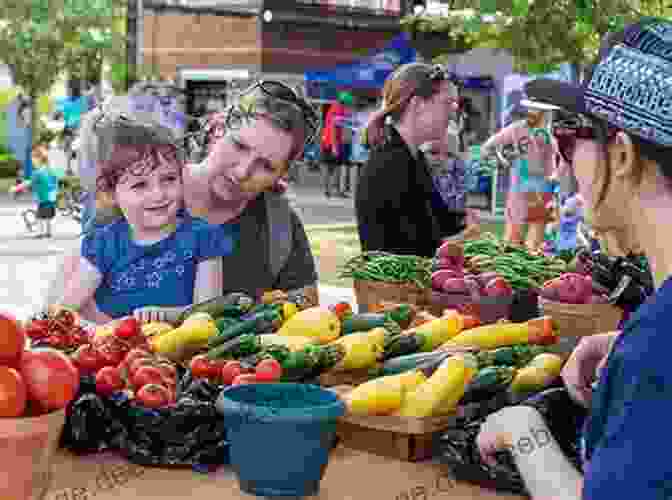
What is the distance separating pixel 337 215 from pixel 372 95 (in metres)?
5.27

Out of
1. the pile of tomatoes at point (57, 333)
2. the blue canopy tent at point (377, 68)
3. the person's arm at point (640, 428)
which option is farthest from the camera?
the blue canopy tent at point (377, 68)

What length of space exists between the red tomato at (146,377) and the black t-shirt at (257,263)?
1359 mm

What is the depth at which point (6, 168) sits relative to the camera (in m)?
26.8

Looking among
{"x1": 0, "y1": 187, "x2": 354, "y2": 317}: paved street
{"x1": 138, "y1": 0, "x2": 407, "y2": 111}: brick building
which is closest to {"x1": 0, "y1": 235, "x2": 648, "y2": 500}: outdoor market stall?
{"x1": 0, "y1": 187, "x2": 354, "y2": 317}: paved street

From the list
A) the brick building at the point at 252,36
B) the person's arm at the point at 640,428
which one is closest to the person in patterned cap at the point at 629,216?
the person's arm at the point at 640,428

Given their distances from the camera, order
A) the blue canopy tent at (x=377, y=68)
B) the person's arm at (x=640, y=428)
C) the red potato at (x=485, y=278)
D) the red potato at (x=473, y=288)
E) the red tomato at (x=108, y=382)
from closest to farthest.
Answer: the person's arm at (x=640, y=428) → the red tomato at (x=108, y=382) → the red potato at (x=473, y=288) → the red potato at (x=485, y=278) → the blue canopy tent at (x=377, y=68)

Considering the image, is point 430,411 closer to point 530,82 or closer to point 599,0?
point 530,82

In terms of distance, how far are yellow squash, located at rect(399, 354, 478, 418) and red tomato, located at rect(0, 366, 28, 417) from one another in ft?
2.94

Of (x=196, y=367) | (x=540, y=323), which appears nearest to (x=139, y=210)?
(x=196, y=367)

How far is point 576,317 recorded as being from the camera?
3947 mm

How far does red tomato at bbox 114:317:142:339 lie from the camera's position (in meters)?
2.88

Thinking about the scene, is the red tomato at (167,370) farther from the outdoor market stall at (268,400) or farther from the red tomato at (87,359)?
the red tomato at (87,359)

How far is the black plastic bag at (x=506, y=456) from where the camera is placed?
2.36m

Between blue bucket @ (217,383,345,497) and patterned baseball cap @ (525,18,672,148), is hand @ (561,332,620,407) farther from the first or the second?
patterned baseball cap @ (525,18,672,148)
